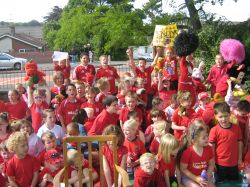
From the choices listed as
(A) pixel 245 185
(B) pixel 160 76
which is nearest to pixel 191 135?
(A) pixel 245 185

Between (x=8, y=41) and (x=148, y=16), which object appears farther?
(x=8, y=41)

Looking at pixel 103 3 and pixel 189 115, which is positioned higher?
pixel 103 3

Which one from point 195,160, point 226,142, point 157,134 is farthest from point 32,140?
point 226,142

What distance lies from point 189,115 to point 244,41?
22.2 ft

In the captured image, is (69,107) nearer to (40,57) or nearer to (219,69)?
(219,69)

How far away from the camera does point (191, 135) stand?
472 cm

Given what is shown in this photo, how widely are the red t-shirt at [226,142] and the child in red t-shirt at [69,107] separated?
2339 mm

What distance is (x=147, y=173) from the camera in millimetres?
4418

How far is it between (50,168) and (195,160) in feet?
5.40

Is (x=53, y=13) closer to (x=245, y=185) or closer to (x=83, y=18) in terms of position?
(x=83, y=18)

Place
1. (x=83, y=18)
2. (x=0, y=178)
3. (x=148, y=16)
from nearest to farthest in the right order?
(x=0, y=178) < (x=148, y=16) < (x=83, y=18)

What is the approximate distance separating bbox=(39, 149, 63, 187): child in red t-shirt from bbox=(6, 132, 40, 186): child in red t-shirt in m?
0.08

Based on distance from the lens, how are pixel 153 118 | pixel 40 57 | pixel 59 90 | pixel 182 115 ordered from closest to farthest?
pixel 182 115
pixel 153 118
pixel 59 90
pixel 40 57

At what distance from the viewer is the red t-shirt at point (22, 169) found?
467cm
